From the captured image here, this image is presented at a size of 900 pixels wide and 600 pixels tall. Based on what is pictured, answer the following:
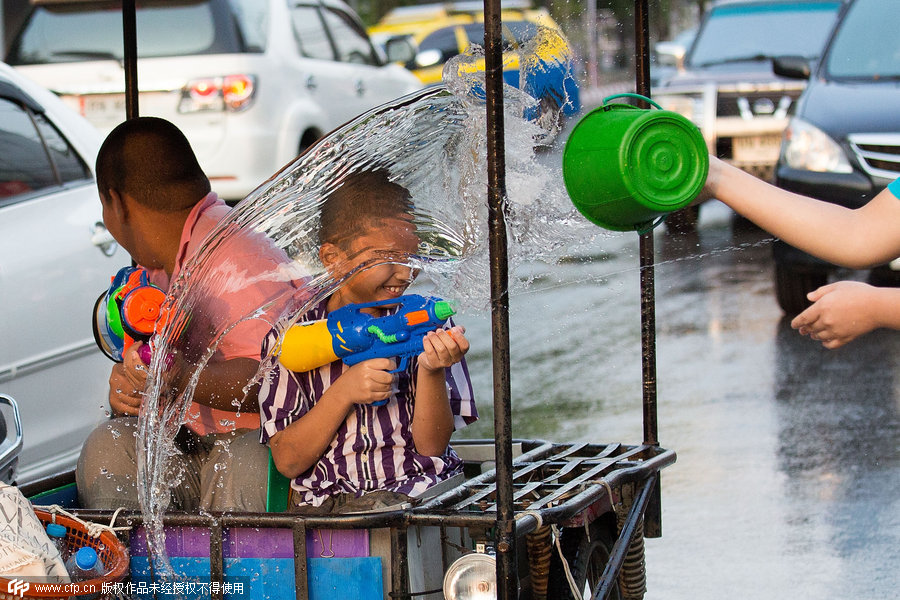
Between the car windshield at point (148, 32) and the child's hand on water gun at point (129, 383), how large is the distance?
19.2ft

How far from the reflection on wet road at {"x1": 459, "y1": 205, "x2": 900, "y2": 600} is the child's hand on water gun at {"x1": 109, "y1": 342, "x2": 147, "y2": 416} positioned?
91cm

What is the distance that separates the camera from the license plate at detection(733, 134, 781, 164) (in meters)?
8.24

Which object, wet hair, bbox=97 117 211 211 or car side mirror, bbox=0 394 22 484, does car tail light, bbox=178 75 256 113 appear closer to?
wet hair, bbox=97 117 211 211

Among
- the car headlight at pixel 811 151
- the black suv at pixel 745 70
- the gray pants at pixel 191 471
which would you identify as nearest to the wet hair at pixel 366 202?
the gray pants at pixel 191 471

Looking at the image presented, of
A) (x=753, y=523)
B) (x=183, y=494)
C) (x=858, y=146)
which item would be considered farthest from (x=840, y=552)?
(x=858, y=146)

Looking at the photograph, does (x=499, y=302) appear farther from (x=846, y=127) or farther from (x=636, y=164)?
(x=846, y=127)

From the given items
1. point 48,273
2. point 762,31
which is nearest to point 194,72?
point 48,273

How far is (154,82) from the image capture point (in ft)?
28.1

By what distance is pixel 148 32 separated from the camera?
8.70 m

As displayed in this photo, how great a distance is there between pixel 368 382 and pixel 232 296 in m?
0.41

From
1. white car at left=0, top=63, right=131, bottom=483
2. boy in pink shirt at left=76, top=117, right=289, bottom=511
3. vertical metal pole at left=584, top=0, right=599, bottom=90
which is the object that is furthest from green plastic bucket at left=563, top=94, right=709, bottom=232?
white car at left=0, top=63, right=131, bottom=483

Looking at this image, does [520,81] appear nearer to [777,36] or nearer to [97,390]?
[97,390]

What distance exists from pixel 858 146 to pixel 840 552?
3.46 meters

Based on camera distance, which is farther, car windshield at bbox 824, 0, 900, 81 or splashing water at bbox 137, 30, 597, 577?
car windshield at bbox 824, 0, 900, 81
